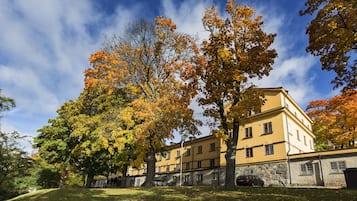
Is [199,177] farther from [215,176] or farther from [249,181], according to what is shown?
[249,181]

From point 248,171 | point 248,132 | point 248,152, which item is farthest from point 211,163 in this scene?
point 248,132

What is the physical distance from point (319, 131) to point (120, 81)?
110 ft

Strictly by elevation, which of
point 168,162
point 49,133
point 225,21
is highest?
point 225,21

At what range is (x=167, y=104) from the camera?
2112 centimetres

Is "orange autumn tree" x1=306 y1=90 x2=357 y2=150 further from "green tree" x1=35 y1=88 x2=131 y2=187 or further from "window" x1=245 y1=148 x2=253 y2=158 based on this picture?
"green tree" x1=35 y1=88 x2=131 y2=187

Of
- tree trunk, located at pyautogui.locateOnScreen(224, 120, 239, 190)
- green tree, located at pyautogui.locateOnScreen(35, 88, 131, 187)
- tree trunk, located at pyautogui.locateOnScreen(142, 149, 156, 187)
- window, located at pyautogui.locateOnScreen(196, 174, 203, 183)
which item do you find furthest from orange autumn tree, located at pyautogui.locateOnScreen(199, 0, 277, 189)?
window, located at pyautogui.locateOnScreen(196, 174, 203, 183)

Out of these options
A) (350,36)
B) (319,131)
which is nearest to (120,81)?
(350,36)

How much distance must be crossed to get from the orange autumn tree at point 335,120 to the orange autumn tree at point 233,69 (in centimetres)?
2071

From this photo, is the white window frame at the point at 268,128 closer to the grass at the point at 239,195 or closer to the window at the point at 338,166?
the window at the point at 338,166

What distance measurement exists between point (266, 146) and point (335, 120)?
13779 millimetres

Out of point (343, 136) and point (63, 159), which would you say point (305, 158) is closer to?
point (343, 136)

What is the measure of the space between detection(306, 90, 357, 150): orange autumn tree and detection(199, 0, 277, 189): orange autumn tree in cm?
2071

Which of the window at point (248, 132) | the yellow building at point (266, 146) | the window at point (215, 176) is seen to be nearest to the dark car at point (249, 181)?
the yellow building at point (266, 146)

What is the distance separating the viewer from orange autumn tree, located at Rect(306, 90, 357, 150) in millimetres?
33031
